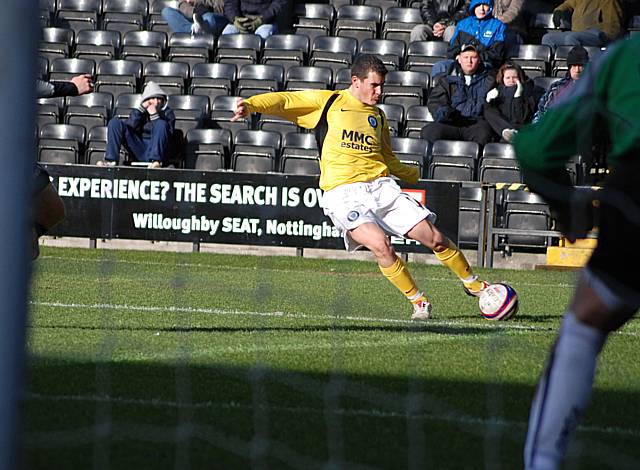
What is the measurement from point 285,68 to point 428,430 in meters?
13.6

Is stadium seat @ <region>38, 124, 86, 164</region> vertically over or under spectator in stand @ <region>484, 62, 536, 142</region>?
under

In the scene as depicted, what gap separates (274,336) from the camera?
758 cm

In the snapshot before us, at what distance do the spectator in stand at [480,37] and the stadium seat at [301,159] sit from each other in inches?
91.1

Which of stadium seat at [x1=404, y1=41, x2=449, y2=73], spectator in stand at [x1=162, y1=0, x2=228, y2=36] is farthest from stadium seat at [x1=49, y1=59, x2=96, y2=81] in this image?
stadium seat at [x1=404, y1=41, x2=449, y2=73]

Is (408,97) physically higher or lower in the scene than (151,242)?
higher

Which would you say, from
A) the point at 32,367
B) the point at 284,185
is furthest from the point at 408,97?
the point at 32,367

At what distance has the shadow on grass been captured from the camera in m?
4.33

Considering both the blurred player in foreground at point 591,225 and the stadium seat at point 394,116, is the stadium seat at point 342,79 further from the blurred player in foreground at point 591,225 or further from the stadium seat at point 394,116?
the blurred player in foreground at point 591,225

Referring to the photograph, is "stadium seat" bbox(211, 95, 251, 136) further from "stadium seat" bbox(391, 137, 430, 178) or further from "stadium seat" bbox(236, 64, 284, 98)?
"stadium seat" bbox(391, 137, 430, 178)

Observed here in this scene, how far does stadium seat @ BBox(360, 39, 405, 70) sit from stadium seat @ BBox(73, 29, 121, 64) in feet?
12.8

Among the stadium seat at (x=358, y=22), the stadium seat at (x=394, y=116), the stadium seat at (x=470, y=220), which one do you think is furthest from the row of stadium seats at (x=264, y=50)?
the stadium seat at (x=470, y=220)

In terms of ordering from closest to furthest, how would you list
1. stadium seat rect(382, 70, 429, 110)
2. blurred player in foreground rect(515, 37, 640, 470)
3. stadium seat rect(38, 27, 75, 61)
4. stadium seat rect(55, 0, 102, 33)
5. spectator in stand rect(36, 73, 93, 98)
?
blurred player in foreground rect(515, 37, 640, 470), spectator in stand rect(36, 73, 93, 98), stadium seat rect(382, 70, 429, 110), stadium seat rect(38, 27, 75, 61), stadium seat rect(55, 0, 102, 33)

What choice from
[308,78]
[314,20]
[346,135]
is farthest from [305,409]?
[314,20]

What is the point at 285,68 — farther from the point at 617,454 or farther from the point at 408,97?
the point at 617,454
